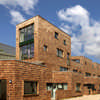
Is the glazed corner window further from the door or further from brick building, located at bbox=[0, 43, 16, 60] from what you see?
brick building, located at bbox=[0, 43, 16, 60]

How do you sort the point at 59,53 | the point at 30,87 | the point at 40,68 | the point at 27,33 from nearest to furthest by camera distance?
the point at 30,87 < the point at 40,68 < the point at 27,33 < the point at 59,53

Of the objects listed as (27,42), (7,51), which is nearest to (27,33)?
(27,42)

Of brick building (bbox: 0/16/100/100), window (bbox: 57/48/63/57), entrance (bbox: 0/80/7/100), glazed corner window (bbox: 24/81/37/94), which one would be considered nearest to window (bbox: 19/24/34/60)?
brick building (bbox: 0/16/100/100)

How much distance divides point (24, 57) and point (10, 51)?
342 inches

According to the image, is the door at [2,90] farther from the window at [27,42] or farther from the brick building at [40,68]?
the window at [27,42]

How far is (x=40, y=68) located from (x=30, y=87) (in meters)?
3.16

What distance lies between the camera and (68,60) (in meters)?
35.7

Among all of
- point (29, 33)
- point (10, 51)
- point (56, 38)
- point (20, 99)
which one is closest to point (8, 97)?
point (20, 99)

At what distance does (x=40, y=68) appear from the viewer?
2103cm

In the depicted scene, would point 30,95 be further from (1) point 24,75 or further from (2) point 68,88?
(2) point 68,88

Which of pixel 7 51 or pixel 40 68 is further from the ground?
pixel 7 51

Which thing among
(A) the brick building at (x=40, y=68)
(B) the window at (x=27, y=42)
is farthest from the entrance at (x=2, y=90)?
(B) the window at (x=27, y=42)

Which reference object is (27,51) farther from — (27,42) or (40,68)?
(40,68)

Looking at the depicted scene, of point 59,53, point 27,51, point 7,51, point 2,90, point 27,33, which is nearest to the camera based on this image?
point 2,90
